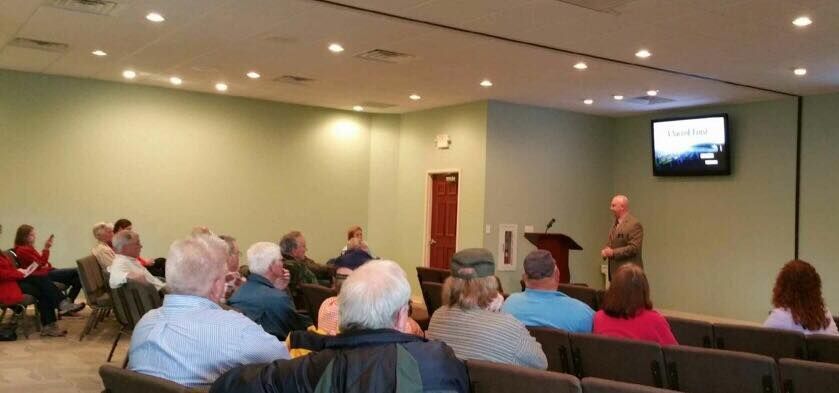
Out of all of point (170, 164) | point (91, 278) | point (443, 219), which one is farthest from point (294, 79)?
point (91, 278)

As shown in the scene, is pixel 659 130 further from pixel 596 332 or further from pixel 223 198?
pixel 596 332

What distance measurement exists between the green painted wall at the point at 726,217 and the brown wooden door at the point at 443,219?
10.0ft

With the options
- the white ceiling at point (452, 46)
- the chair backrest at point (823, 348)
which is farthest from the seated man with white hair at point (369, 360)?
the white ceiling at point (452, 46)

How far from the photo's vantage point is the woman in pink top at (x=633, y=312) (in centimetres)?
407

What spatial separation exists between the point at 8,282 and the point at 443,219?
6700 mm

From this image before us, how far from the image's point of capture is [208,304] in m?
2.67

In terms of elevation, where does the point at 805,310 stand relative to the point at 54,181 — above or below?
below

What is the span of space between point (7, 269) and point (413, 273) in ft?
22.8

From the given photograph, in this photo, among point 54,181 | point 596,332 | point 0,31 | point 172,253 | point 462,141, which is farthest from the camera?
point 462,141

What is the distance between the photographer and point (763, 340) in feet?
14.2

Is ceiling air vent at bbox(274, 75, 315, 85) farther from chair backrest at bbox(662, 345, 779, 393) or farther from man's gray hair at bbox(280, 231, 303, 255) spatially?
chair backrest at bbox(662, 345, 779, 393)

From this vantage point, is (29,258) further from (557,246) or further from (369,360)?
(369,360)

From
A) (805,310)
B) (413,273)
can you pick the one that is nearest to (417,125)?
(413,273)

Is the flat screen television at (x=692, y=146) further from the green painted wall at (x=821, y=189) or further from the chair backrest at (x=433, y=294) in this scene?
the chair backrest at (x=433, y=294)
